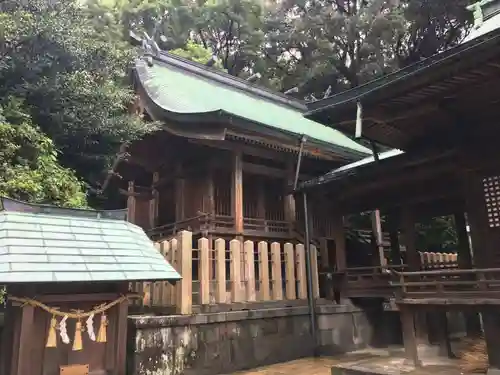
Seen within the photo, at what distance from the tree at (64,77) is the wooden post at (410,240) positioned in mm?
6515

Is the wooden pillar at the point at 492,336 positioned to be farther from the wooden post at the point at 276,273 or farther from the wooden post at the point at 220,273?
the wooden post at the point at 220,273

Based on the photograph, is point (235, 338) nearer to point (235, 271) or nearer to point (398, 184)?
point (235, 271)

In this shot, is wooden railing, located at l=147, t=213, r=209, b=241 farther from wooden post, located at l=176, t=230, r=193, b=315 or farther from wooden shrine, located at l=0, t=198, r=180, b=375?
wooden shrine, located at l=0, t=198, r=180, b=375

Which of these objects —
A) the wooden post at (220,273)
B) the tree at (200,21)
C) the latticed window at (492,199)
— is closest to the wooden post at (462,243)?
the latticed window at (492,199)

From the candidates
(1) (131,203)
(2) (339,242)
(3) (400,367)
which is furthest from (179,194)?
(3) (400,367)

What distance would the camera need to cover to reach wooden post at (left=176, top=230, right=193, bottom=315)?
23.5 ft

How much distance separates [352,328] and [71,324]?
692 centimetres

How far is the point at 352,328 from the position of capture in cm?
980

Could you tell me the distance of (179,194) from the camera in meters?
11.8

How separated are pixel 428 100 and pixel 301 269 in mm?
4796

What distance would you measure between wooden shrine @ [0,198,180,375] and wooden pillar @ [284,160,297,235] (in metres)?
6.11

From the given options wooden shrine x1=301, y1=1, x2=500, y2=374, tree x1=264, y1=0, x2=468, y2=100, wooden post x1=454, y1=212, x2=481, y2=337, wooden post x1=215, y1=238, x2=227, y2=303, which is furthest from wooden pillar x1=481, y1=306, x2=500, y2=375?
tree x1=264, y1=0, x2=468, y2=100

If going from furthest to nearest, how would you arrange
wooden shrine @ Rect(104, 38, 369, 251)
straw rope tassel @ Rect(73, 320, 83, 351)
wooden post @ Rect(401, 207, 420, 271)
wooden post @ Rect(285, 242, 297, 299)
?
1. wooden shrine @ Rect(104, 38, 369, 251)
2. wooden post @ Rect(285, 242, 297, 299)
3. wooden post @ Rect(401, 207, 420, 271)
4. straw rope tassel @ Rect(73, 320, 83, 351)

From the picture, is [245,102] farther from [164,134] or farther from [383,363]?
[383,363]
